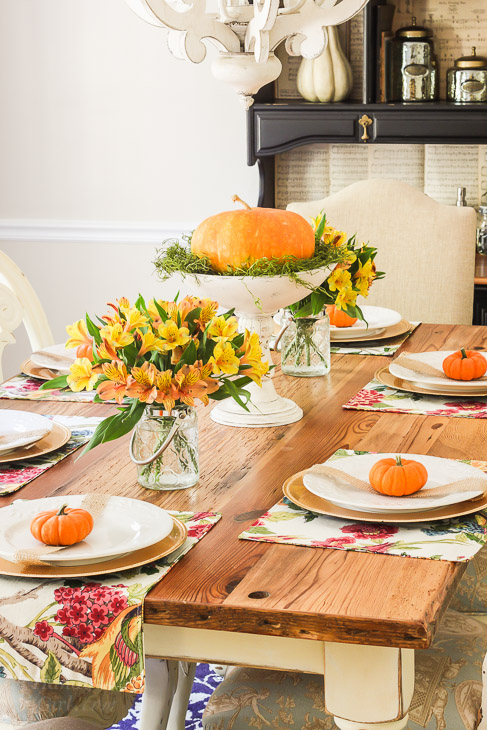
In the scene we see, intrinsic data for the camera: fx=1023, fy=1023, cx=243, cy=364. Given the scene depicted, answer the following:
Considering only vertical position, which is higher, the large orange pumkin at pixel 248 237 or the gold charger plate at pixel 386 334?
the large orange pumkin at pixel 248 237

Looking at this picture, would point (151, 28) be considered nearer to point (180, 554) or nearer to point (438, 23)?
point (438, 23)

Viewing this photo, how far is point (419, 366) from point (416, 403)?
13 cm

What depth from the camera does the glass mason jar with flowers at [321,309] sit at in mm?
1756

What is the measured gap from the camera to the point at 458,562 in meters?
1.05

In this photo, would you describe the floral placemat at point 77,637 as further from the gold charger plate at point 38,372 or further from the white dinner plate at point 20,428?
the gold charger plate at point 38,372

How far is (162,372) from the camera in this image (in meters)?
1.25

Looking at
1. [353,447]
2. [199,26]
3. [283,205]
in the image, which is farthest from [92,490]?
[283,205]

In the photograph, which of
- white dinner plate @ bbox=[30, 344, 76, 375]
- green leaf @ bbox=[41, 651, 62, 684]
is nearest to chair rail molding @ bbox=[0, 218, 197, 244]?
white dinner plate @ bbox=[30, 344, 76, 375]

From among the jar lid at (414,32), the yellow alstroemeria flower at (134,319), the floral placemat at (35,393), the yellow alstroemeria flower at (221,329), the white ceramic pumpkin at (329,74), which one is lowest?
the floral placemat at (35,393)

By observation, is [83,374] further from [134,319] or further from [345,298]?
[345,298]

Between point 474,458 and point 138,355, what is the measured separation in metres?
0.49

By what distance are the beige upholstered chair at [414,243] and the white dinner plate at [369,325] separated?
14.4 inches

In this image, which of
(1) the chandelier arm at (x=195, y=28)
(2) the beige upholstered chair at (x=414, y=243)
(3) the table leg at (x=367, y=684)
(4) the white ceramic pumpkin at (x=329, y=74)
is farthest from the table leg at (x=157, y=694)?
(4) the white ceramic pumpkin at (x=329, y=74)

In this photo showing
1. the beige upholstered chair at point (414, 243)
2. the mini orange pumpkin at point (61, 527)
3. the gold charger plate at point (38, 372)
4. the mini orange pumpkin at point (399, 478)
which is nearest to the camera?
the mini orange pumpkin at point (61, 527)
